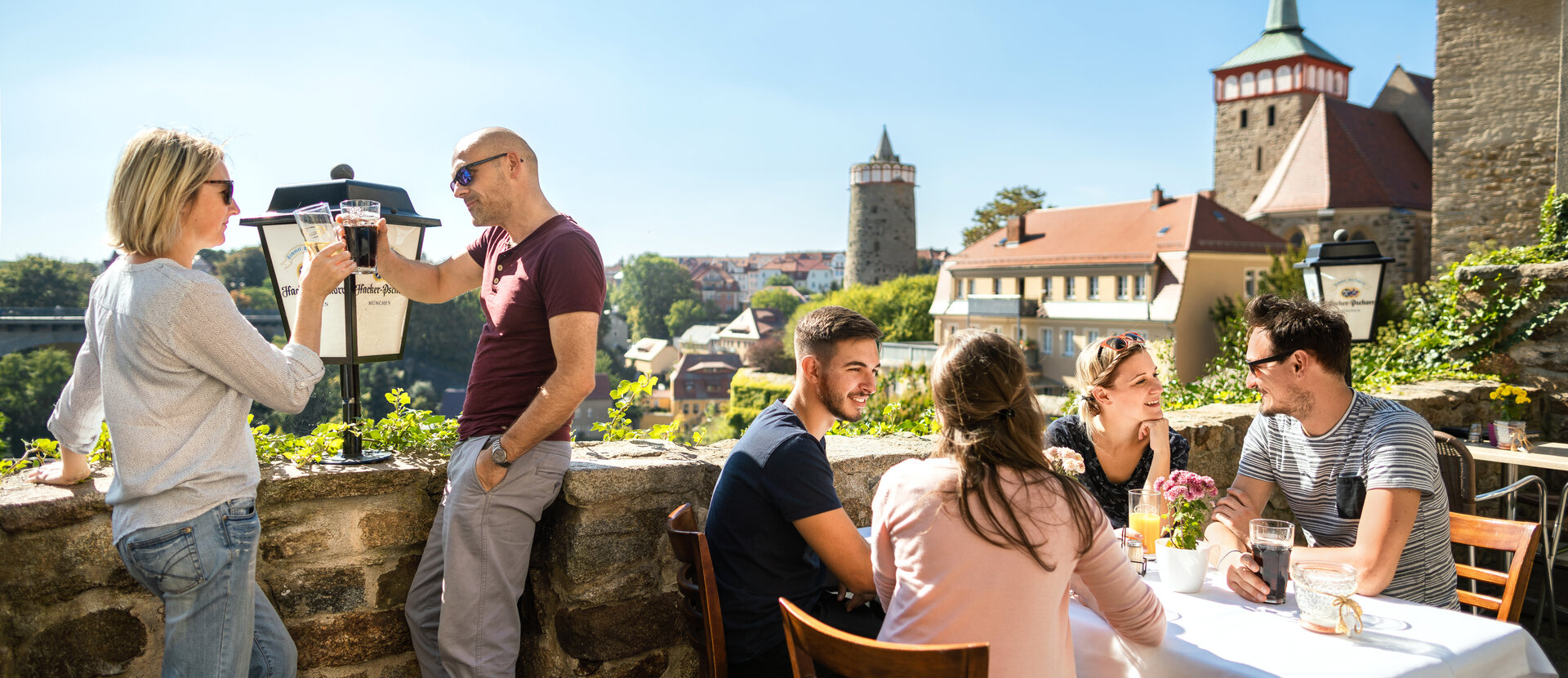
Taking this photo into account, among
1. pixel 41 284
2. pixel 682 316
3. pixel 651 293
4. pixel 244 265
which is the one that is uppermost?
pixel 244 265

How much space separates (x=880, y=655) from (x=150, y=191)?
1.56m

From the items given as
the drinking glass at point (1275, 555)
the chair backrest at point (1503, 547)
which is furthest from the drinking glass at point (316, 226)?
the chair backrest at point (1503, 547)

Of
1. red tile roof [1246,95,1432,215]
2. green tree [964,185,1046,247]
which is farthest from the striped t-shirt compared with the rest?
green tree [964,185,1046,247]

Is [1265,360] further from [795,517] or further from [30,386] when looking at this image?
[30,386]

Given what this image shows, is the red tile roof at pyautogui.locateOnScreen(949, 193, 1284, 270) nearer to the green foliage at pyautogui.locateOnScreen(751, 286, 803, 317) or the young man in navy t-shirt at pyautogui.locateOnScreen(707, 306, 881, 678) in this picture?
the young man in navy t-shirt at pyautogui.locateOnScreen(707, 306, 881, 678)

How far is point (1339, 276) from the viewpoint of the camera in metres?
5.00

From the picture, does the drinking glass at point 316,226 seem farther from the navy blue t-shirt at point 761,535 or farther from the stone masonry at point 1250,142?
the stone masonry at point 1250,142

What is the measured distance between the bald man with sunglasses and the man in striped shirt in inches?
64.1

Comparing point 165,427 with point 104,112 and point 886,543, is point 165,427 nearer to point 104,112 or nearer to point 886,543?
point 886,543

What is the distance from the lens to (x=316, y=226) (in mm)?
2104

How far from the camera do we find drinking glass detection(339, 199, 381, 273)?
2.18m

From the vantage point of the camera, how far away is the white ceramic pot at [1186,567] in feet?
6.82

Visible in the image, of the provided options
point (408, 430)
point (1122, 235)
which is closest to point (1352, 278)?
point (408, 430)

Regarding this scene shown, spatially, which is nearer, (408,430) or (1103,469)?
(408,430)
